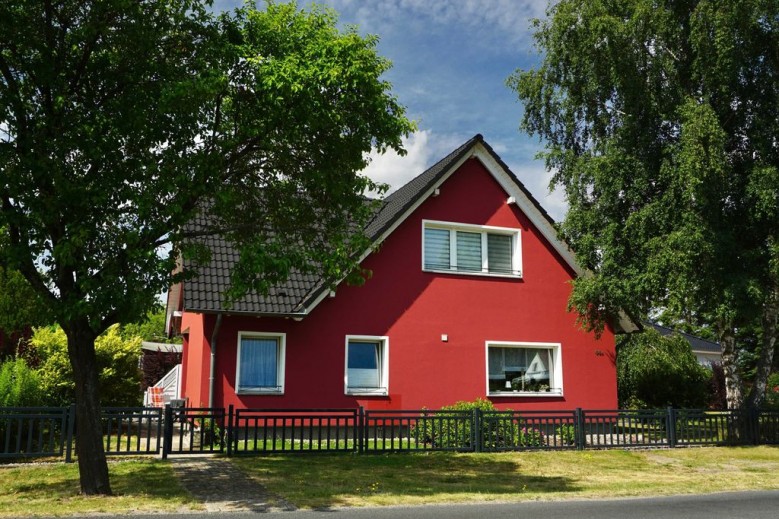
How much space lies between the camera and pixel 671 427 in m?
16.9

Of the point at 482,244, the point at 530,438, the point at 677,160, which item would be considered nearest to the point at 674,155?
the point at 677,160

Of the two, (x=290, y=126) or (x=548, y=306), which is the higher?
(x=290, y=126)

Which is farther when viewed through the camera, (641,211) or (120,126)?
(641,211)

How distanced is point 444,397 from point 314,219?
8569 millimetres

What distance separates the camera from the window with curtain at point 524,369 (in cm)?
1967

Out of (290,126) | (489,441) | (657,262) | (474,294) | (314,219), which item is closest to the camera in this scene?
(290,126)

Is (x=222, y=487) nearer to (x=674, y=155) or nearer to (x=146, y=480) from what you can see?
(x=146, y=480)

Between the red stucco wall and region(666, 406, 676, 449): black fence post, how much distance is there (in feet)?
11.4

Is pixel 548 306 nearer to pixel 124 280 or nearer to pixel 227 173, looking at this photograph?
pixel 227 173

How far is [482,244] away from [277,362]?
6.91m

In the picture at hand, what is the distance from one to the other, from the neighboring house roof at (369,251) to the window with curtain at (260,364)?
44.1 inches

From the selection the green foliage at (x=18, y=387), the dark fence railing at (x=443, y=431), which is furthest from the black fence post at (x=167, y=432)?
the dark fence railing at (x=443, y=431)

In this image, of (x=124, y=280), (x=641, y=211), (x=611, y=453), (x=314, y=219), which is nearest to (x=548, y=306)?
(x=641, y=211)

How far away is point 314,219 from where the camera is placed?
11992mm
